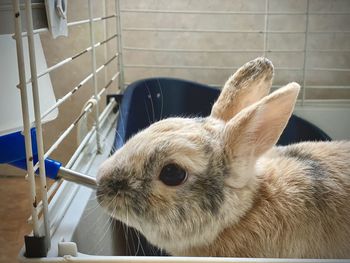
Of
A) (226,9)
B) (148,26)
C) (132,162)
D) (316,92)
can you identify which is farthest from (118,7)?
(132,162)

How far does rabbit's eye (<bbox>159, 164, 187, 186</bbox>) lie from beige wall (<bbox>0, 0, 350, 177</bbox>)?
3.37 feet

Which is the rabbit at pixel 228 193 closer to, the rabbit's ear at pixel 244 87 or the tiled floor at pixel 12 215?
the rabbit's ear at pixel 244 87

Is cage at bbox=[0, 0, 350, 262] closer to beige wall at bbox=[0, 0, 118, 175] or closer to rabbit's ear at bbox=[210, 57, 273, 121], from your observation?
beige wall at bbox=[0, 0, 118, 175]

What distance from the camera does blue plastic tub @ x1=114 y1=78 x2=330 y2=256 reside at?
1.53m

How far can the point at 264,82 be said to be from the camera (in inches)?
36.7

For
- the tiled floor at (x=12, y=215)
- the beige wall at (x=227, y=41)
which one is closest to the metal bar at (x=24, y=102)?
the tiled floor at (x=12, y=215)

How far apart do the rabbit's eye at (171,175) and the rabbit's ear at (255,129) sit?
0.30 ft

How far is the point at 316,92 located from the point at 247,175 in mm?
1176

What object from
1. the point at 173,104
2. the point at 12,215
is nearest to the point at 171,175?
the point at 12,215

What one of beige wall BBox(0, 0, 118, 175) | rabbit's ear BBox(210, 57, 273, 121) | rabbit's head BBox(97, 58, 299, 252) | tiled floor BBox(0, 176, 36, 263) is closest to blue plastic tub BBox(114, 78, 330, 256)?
beige wall BBox(0, 0, 118, 175)

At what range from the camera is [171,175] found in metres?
0.76

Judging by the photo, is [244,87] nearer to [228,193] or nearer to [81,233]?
[228,193]

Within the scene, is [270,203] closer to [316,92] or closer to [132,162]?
[132,162]

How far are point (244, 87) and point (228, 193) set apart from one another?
241 millimetres
